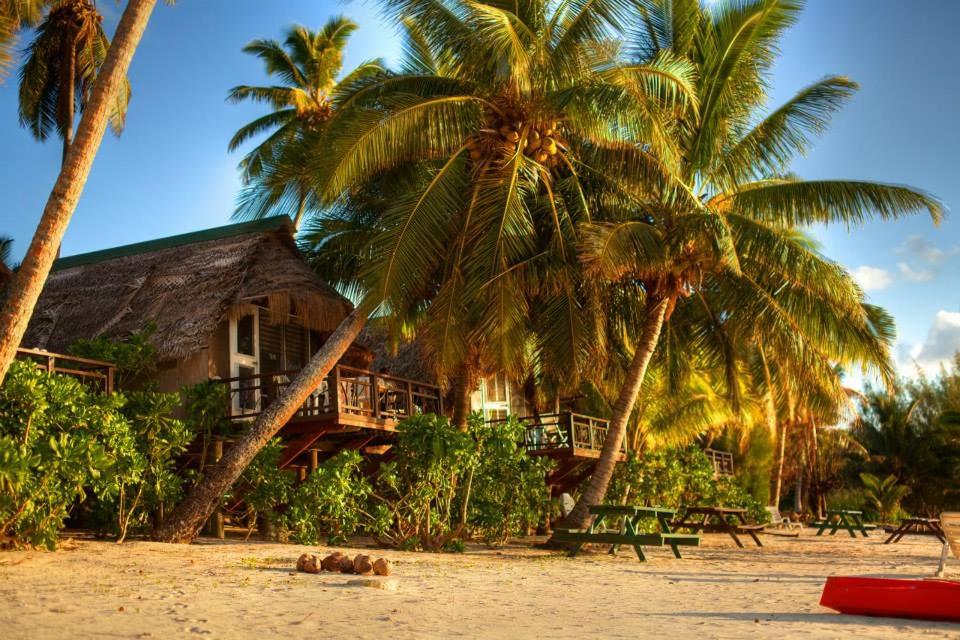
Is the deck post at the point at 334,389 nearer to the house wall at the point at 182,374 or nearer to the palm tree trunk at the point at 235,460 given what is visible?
the palm tree trunk at the point at 235,460

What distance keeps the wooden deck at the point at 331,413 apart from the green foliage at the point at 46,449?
13.9ft

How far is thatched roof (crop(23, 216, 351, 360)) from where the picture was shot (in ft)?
A: 52.0

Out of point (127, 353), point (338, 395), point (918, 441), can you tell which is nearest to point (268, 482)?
point (338, 395)

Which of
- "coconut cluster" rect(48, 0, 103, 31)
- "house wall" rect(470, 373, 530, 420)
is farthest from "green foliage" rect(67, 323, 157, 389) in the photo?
"coconut cluster" rect(48, 0, 103, 31)

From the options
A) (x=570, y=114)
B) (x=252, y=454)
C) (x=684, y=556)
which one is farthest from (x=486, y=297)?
(x=684, y=556)

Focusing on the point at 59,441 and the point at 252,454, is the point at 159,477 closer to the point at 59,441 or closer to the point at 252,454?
the point at 252,454

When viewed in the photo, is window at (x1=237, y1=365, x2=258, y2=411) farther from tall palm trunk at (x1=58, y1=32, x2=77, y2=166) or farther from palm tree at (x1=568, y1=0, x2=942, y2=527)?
tall palm trunk at (x1=58, y1=32, x2=77, y2=166)

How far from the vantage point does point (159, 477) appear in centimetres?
1249

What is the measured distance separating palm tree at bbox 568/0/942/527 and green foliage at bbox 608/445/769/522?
4423mm

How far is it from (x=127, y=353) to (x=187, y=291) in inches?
79.8

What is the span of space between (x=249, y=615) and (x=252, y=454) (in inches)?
259

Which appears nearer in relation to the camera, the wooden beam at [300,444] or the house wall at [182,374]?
the wooden beam at [300,444]

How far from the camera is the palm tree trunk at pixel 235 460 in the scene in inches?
497

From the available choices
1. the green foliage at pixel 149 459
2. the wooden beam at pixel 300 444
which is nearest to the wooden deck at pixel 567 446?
the wooden beam at pixel 300 444
